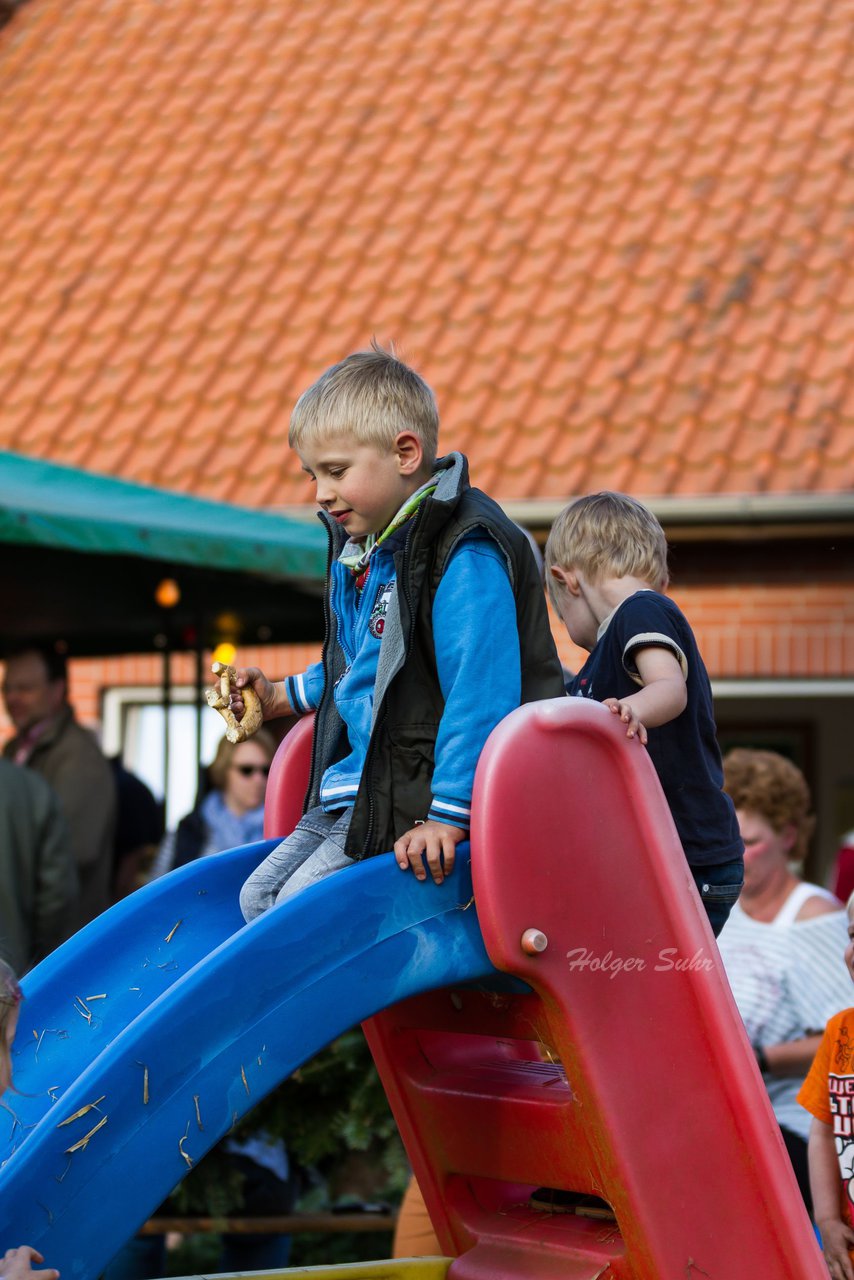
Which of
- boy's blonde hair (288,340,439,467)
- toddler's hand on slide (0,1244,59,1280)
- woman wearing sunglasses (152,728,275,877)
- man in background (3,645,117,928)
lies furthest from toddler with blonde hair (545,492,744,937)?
man in background (3,645,117,928)

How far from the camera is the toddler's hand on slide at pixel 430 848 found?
2.36 metres

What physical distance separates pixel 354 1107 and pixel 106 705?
18.4ft

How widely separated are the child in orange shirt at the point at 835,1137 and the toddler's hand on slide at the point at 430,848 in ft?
2.71

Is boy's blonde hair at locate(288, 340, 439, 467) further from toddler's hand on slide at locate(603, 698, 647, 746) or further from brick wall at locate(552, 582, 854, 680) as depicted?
brick wall at locate(552, 582, 854, 680)

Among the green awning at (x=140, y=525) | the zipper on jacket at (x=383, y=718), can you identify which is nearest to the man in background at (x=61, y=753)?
the green awning at (x=140, y=525)

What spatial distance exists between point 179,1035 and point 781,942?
226 centimetres

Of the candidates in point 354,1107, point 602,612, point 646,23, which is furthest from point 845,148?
point 602,612

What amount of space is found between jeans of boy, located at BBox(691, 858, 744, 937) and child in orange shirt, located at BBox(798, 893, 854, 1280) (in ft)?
0.73

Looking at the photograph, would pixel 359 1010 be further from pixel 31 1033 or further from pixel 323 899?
pixel 31 1033

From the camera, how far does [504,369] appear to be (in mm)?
9242

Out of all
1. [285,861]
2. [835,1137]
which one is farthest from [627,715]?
[835,1137]

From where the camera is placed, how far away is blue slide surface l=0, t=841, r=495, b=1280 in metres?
2.06

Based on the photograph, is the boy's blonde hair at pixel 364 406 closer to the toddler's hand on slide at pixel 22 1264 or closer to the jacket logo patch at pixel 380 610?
the jacket logo patch at pixel 380 610

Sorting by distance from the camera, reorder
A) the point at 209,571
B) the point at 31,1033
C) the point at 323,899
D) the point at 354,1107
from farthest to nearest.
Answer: the point at 209,571 → the point at 354,1107 → the point at 31,1033 → the point at 323,899
